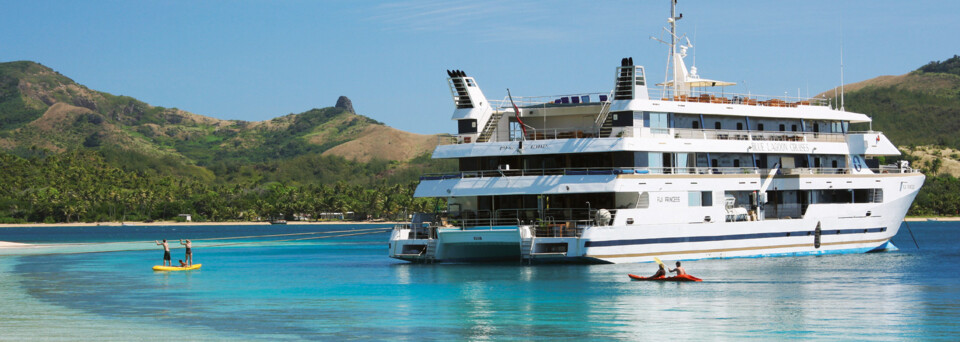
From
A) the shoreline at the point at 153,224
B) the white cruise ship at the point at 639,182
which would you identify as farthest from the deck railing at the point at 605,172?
the shoreline at the point at 153,224

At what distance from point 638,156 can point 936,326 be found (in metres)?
17.4

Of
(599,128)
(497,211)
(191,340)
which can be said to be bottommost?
(191,340)

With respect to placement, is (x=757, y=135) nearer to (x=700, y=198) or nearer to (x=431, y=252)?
(x=700, y=198)

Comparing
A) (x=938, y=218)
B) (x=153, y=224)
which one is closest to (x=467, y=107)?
(x=938, y=218)

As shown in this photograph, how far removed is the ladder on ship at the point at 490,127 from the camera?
1764 inches

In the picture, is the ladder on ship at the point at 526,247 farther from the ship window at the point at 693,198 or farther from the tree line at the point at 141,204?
the tree line at the point at 141,204

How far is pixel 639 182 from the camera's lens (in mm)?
41688

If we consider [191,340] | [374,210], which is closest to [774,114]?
[191,340]

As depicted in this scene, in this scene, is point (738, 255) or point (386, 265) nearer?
point (738, 255)

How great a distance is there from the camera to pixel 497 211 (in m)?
43.7

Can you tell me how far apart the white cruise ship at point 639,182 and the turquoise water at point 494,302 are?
1124 mm

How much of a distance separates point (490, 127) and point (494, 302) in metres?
14.2

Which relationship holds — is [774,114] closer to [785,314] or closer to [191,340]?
[785,314]

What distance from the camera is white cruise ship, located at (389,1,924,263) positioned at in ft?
135
